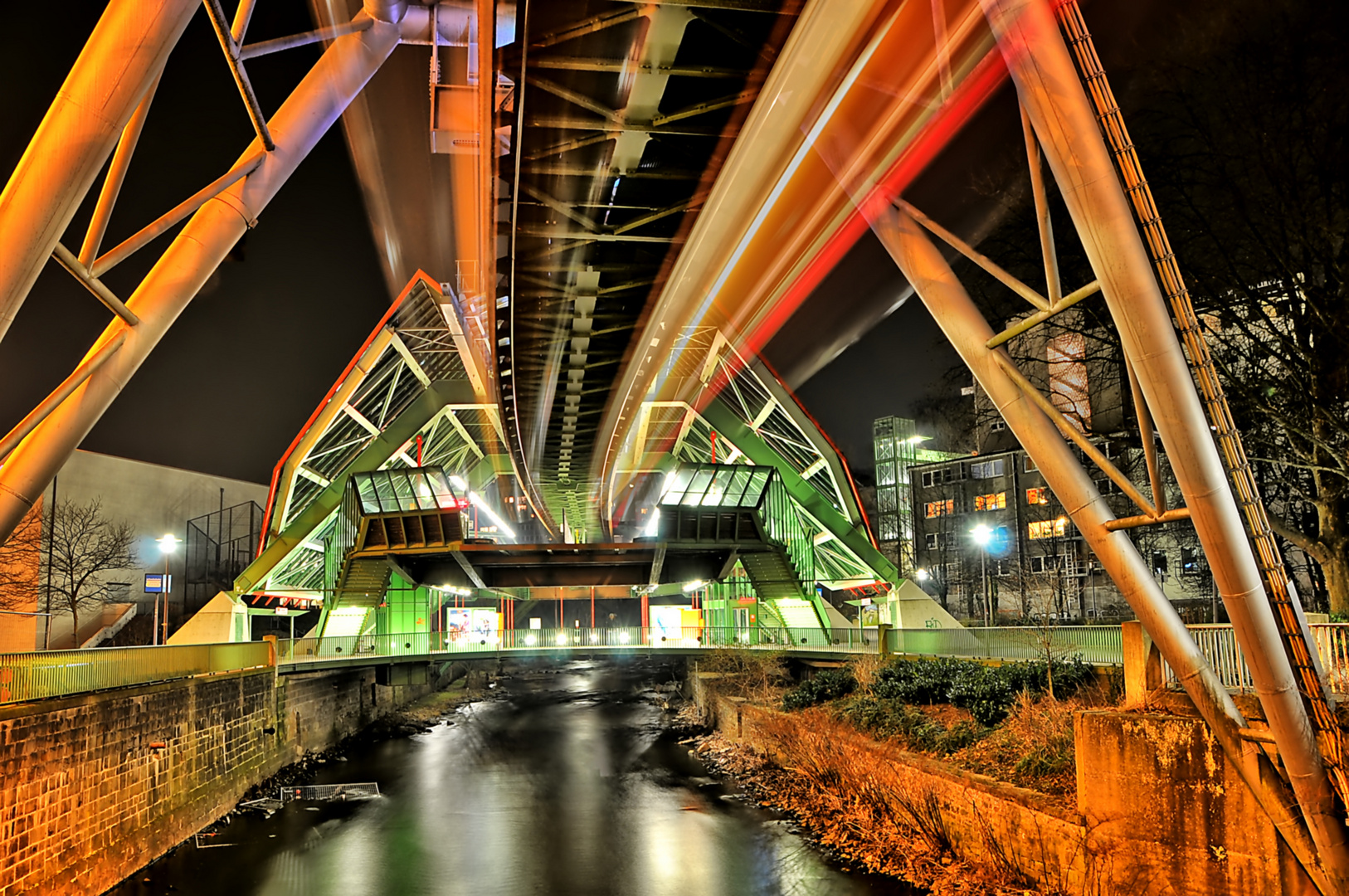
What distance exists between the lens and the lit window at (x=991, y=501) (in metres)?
68.6

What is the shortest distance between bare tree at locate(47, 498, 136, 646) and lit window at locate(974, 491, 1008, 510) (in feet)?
175

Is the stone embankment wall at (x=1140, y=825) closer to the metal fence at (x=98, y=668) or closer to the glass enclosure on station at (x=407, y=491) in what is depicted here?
the metal fence at (x=98, y=668)

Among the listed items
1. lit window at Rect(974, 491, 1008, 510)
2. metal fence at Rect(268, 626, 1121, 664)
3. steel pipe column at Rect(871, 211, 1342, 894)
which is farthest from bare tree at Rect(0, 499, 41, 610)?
lit window at Rect(974, 491, 1008, 510)

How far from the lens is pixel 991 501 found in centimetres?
6962

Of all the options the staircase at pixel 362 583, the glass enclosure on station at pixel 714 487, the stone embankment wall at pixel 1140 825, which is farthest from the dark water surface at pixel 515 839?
the glass enclosure on station at pixel 714 487

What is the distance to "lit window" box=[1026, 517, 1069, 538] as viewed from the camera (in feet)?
167

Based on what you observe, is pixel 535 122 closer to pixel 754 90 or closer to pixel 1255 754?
pixel 754 90

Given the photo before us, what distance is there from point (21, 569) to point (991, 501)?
190 ft

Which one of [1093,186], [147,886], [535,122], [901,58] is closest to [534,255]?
[535,122]

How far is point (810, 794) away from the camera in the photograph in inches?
776

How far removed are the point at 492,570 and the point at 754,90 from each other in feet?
98.0

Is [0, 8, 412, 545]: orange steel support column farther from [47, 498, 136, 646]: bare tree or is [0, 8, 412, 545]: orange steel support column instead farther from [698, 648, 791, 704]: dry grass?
[47, 498, 136, 646]: bare tree

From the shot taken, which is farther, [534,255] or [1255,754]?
[534,255]

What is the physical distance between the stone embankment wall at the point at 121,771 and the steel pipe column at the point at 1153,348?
13667mm
